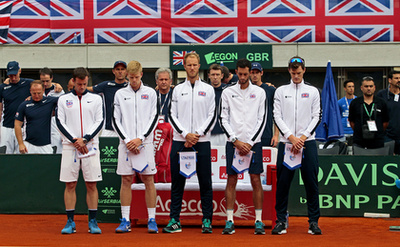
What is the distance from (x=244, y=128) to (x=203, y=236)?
151 centimetres

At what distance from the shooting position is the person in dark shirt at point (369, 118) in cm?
1034

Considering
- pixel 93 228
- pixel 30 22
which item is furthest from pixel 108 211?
pixel 30 22

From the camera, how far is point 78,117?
8.21 meters

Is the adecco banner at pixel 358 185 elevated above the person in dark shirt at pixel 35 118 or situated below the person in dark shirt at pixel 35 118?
below

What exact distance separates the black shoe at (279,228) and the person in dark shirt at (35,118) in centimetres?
493

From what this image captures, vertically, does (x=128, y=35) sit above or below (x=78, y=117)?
→ above

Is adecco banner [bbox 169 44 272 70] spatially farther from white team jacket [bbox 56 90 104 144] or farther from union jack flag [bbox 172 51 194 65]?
white team jacket [bbox 56 90 104 144]

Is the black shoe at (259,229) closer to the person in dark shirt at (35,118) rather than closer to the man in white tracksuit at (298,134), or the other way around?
the man in white tracksuit at (298,134)

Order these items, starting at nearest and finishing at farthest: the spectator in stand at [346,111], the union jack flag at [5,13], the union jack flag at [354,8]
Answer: the spectator in stand at [346,111]
the union jack flag at [354,8]
the union jack flag at [5,13]

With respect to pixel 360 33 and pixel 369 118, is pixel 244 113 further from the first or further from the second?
pixel 360 33

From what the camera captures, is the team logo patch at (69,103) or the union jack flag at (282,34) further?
the union jack flag at (282,34)

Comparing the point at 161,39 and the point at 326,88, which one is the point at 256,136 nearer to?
the point at 326,88

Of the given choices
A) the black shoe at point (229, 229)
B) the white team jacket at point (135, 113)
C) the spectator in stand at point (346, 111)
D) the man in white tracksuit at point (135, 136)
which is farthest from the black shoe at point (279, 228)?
the spectator in stand at point (346, 111)

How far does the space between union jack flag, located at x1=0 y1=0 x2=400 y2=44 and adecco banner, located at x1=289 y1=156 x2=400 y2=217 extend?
694cm
